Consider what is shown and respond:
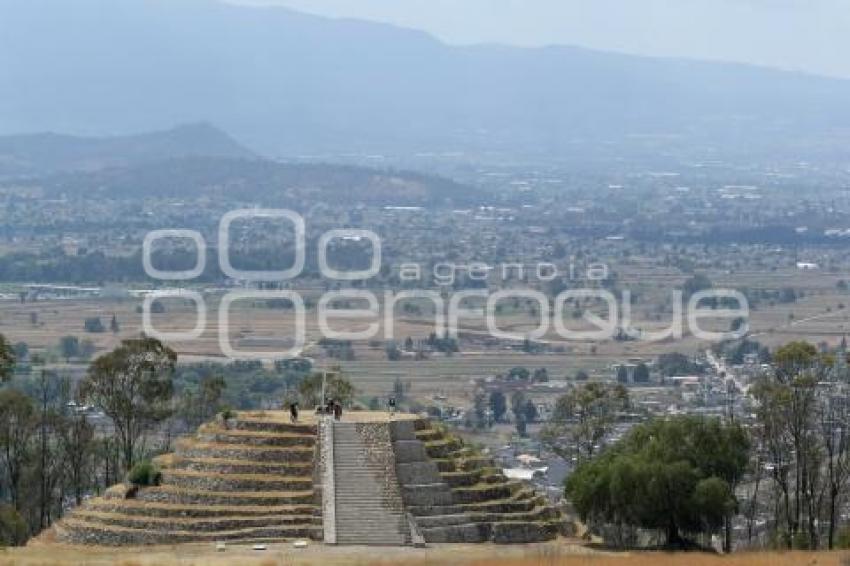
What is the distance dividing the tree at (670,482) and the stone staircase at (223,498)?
7491mm

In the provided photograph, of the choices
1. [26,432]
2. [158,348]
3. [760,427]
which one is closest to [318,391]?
[158,348]

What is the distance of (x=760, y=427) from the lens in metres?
66.4

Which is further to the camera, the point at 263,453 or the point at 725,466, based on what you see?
the point at 725,466

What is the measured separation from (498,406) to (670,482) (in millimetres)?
71833

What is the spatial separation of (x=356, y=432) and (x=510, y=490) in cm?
410

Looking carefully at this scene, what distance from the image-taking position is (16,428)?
69.1m

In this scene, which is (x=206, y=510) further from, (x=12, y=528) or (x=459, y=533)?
(x=12, y=528)

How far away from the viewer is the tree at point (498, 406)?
412ft

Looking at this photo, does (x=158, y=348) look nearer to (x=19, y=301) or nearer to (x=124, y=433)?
(x=124, y=433)

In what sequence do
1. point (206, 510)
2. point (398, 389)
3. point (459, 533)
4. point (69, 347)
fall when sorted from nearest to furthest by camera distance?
point (459, 533)
point (206, 510)
point (398, 389)
point (69, 347)

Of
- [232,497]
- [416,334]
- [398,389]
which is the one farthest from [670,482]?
[416,334]

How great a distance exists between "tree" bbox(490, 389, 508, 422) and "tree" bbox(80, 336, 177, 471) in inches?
2092

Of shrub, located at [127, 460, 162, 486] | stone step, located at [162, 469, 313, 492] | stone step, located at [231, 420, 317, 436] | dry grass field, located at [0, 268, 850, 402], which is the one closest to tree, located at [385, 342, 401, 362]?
dry grass field, located at [0, 268, 850, 402]

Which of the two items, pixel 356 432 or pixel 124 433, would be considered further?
pixel 124 433
